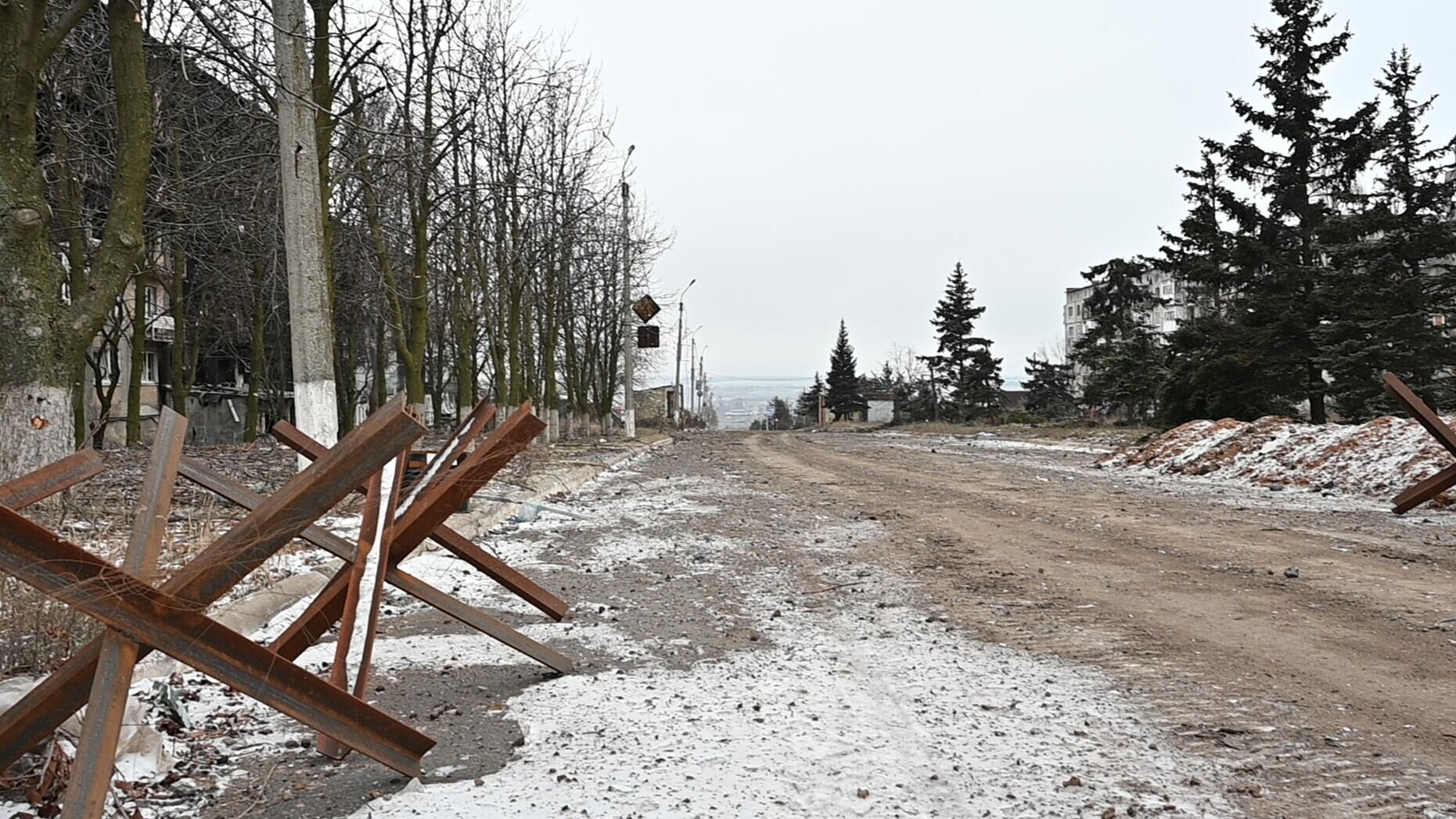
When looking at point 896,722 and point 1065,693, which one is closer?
point 896,722

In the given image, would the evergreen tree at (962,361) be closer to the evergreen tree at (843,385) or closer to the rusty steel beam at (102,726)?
the evergreen tree at (843,385)

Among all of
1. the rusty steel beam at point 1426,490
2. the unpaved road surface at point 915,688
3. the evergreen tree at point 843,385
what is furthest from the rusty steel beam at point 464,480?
the evergreen tree at point 843,385

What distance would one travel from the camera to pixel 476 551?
4211 mm

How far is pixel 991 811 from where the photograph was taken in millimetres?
2770

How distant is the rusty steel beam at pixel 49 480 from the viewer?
2.79 metres

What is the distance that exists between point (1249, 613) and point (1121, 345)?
3936 centimetres

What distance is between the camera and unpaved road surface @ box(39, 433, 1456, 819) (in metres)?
2.91

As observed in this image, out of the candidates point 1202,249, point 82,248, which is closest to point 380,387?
point 82,248

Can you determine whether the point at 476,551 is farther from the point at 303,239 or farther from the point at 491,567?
the point at 303,239

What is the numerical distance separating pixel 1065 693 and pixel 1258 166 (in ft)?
96.4

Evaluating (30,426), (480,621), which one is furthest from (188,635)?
(30,426)

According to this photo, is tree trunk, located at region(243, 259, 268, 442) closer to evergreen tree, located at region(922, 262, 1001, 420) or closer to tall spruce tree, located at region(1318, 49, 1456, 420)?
tall spruce tree, located at region(1318, 49, 1456, 420)

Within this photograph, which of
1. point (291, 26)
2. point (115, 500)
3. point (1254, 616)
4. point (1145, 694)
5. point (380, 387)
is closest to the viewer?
point (1145, 694)

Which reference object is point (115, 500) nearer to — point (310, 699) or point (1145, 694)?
point (310, 699)
